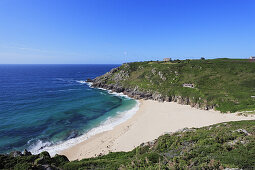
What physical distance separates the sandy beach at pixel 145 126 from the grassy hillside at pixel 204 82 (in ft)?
22.2

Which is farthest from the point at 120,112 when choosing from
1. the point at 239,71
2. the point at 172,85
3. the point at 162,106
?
the point at 239,71

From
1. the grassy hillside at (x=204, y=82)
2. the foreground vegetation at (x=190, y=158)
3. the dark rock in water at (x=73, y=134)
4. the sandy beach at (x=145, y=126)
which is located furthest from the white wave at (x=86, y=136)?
the grassy hillside at (x=204, y=82)

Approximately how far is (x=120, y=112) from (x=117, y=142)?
19.4 meters

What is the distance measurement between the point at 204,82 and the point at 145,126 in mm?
42772

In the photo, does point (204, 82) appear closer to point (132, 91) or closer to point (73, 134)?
point (132, 91)

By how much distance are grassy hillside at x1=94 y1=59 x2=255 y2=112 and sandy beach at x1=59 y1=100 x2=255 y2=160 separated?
22.2 ft

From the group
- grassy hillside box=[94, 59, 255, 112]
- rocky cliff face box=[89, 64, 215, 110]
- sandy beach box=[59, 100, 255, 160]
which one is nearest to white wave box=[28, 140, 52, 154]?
sandy beach box=[59, 100, 255, 160]

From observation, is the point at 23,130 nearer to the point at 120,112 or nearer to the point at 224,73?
the point at 120,112

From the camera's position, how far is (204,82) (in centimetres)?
6166

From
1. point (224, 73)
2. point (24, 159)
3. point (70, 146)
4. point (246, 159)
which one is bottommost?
point (70, 146)

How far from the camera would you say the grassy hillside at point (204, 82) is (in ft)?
147

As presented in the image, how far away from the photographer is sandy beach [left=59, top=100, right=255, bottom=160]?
1099 inches

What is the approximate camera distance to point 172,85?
216ft

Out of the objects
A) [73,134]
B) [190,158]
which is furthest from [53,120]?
[190,158]
